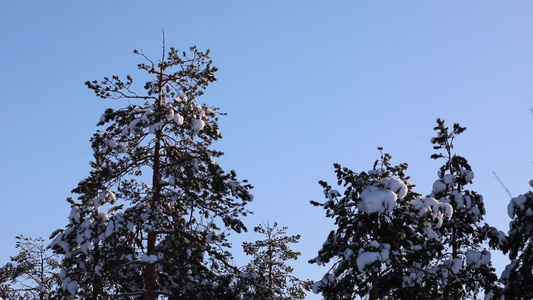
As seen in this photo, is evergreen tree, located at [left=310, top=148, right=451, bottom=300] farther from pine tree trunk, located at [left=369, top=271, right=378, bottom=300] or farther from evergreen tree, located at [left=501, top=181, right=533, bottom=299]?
evergreen tree, located at [left=501, top=181, right=533, bottom=299]

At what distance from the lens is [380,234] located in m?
20.5

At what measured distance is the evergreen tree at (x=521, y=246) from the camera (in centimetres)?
2333

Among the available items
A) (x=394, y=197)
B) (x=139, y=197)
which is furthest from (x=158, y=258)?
(x=394, y=197)

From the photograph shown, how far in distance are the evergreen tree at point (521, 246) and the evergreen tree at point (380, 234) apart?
403cm

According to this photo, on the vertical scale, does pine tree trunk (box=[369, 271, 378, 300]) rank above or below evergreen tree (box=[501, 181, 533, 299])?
below

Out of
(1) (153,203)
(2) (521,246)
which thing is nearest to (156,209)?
(1) (153,203)

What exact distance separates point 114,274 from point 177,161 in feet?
12.7

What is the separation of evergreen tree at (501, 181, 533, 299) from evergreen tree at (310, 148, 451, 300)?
4.03 meters

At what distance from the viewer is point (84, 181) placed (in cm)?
2086

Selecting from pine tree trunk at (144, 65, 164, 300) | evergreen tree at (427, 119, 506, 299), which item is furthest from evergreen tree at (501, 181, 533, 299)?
pine tree trunk at (144, 65, 164, 300)

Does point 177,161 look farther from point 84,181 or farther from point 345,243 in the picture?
point 345,243

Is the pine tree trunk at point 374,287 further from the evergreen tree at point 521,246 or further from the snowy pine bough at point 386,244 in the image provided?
the evergreen tree at point 521,246

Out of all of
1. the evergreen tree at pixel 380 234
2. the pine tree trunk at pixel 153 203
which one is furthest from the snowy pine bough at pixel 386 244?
the pine tree trunk at pixel 153 203

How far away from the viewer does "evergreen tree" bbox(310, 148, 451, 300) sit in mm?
19719
